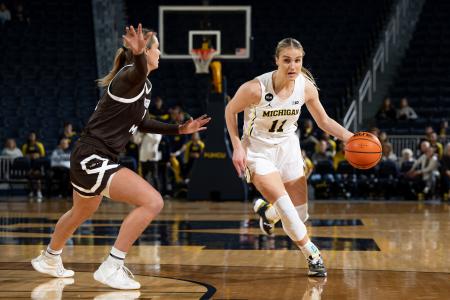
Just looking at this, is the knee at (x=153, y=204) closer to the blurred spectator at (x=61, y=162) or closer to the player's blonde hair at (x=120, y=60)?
the player's blonde hair at (x=120, y=60)

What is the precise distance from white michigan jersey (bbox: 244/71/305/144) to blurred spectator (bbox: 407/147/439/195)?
11.1 metres

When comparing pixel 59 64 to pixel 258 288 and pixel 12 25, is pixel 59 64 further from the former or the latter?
pixel 258 288

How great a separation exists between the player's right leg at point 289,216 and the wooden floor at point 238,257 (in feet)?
0.53

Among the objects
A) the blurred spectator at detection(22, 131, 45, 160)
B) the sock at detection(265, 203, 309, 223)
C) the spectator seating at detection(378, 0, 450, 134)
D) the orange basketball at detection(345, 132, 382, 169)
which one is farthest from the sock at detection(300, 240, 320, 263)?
the spectator seating at detection(378, 0, 450, 134)

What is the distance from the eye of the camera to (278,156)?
734 cm

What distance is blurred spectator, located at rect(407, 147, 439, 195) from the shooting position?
58.5 ft

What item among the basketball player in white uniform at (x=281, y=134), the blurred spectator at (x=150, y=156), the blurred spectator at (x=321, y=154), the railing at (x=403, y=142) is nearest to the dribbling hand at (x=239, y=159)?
Answer: the basketball player in white uniform at (x=281, y=134)

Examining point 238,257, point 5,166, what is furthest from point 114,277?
point 5,166

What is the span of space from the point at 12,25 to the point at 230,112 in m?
20.1

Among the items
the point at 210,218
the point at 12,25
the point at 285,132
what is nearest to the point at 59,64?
the point at 12,25

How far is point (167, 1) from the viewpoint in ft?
88.4

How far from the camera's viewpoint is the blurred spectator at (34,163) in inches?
730

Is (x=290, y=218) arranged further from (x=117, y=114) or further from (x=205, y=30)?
(x=205, y=30)

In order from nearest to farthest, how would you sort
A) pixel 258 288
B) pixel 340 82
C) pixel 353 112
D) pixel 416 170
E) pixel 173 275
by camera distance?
pixel 258 288, pixel 173 275, pixel 416 170, pixel 353 112, pixel 340 82
